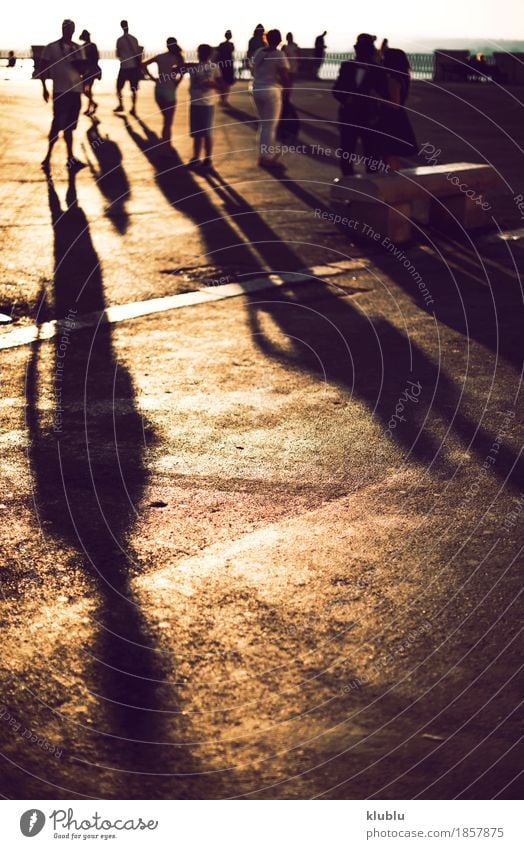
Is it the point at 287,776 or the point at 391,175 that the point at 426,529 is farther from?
the point at 391,175

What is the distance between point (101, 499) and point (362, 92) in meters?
10.7

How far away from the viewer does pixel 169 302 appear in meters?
9.70

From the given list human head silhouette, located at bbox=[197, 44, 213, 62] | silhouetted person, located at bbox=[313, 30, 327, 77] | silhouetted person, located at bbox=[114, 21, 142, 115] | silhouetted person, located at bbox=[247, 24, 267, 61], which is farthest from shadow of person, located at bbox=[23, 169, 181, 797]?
silhouetted person, located at bbox=[313, 30, 327, 77]

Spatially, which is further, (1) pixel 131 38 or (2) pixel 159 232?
(1) pixel 131 38

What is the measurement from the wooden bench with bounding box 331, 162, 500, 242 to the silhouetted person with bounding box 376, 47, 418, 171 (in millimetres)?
805

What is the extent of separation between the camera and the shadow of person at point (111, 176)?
1327 centimetres

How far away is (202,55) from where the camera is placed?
640 inches

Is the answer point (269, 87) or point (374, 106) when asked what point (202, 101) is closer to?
point (269, 87)

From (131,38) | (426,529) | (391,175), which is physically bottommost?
(426,529)

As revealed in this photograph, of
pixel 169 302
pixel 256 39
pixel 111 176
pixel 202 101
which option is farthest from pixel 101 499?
pixel 256 39

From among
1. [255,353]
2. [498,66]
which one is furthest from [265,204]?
[498,66]

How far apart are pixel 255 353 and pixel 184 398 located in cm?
109

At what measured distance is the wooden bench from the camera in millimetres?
12289

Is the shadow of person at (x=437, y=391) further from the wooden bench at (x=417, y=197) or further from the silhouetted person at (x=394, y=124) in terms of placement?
the silhouetted person at (x=394, y=124)
